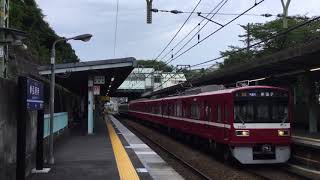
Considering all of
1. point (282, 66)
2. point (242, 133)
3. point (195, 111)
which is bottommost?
point (242, 133)

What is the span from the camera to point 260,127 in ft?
54.2

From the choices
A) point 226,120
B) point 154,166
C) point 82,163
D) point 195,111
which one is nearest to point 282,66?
point 195,111

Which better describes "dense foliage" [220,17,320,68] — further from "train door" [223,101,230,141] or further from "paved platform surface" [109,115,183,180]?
"train door" [223,101,230,141]

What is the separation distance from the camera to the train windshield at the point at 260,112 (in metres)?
16.6

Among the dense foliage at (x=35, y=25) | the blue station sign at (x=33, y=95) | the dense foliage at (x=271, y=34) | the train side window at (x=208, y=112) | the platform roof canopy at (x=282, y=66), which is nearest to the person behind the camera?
the blue station sign at (x=33, y=95)

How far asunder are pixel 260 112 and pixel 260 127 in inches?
19.5

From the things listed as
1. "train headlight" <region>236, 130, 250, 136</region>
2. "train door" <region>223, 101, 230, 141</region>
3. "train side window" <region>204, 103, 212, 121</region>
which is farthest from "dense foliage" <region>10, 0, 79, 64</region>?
"train headlight" <region>236, 130, 250, 136</region>

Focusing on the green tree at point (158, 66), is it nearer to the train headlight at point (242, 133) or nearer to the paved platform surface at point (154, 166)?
the paved platform surface at point (154, 166)

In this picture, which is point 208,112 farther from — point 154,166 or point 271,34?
point 271,34

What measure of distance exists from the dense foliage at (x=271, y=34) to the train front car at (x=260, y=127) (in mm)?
28807

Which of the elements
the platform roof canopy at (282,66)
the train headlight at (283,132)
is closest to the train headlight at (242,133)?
the train headlight at (283,132)

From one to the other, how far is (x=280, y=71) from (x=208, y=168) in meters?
10.6

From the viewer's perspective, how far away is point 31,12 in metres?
58.6

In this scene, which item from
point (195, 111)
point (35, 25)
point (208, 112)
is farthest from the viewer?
point (35, 25)
